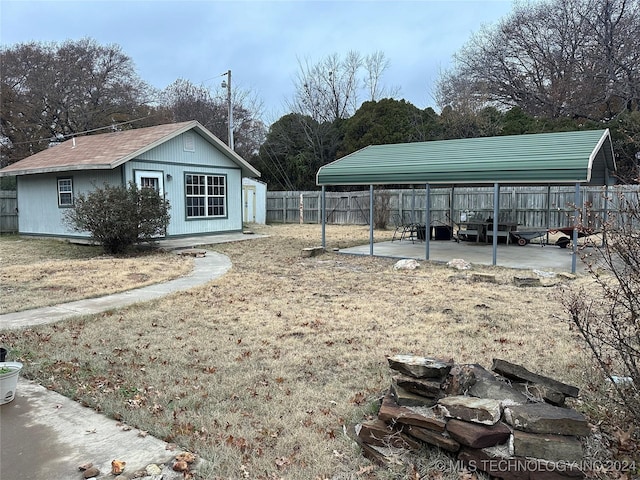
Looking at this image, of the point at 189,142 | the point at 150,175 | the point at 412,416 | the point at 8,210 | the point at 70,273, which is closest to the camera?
the point at 412,416

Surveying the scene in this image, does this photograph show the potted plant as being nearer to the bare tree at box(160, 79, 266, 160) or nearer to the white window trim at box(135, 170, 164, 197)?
the white window trim at box(135, 170, 164, 197)

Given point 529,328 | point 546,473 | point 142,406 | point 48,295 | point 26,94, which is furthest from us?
point 26,94

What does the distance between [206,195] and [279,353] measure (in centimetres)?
1250

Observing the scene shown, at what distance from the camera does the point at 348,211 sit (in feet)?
75.5

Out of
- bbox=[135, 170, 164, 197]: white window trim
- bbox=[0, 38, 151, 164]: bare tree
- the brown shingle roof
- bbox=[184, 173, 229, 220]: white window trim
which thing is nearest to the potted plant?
the brown shingle roof

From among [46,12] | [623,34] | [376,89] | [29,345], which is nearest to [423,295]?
[29,345]

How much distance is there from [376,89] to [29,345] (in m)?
30.7

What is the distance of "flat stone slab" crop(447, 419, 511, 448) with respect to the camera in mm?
2604

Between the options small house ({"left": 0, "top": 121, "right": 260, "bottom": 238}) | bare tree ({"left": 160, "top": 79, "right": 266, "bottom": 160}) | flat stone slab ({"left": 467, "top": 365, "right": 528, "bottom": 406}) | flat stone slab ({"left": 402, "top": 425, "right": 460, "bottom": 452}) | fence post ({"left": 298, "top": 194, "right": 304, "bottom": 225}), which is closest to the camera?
flat stone slab ({"left": 402, "top": 425, "right": 460, "bottom": 452})

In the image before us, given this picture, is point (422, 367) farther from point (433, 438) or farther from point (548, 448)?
point (548, 448)

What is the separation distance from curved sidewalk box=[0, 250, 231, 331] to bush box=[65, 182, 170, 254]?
2.78 metres

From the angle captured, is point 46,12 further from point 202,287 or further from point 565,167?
point 565,167

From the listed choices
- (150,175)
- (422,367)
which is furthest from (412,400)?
(150,175)

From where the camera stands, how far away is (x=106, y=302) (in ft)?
23.0
